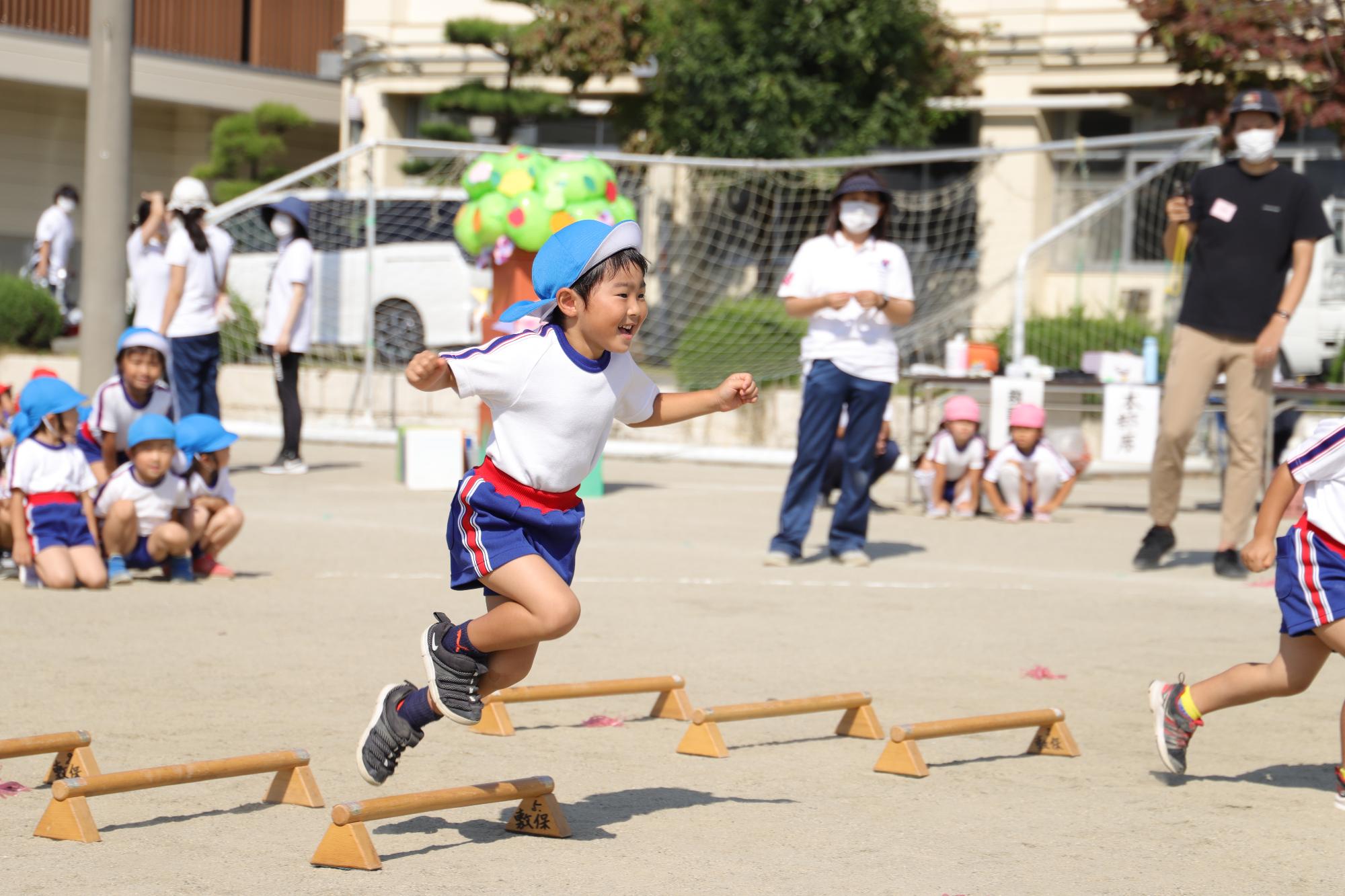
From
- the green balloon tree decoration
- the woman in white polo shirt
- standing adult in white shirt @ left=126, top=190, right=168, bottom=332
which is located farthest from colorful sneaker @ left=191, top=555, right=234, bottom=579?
the green balloon tree decoration

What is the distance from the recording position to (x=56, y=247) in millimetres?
22547

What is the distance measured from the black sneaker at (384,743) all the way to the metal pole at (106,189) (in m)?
8.70

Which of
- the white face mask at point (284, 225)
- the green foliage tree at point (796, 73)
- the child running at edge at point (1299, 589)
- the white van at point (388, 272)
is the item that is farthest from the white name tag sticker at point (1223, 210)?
the green foliage tree at point (796, 73)

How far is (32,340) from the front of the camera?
20625 mm

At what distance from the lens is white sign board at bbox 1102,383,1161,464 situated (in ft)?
39.8

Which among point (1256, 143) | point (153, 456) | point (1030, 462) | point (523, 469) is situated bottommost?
point (1030, 462)

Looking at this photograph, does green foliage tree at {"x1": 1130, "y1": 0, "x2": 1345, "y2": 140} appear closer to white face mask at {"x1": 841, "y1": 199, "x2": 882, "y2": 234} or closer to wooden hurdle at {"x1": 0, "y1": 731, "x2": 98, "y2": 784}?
white face mask at {"x1": 841, "y1": 199, "x2": 882, "y2": 234}

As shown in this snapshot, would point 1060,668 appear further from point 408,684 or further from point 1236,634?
point 408,684

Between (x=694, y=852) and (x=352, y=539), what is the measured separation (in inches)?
240

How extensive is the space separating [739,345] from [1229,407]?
820 cm

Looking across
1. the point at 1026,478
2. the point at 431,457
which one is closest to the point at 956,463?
the point at 1026,478

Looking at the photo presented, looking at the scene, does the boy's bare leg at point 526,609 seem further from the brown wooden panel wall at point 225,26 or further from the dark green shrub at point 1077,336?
the brown wooden panel wall at point 225,26

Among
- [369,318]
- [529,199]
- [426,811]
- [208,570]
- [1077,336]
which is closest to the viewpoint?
[426,811]

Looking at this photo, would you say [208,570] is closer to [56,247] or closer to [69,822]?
[69,822]
